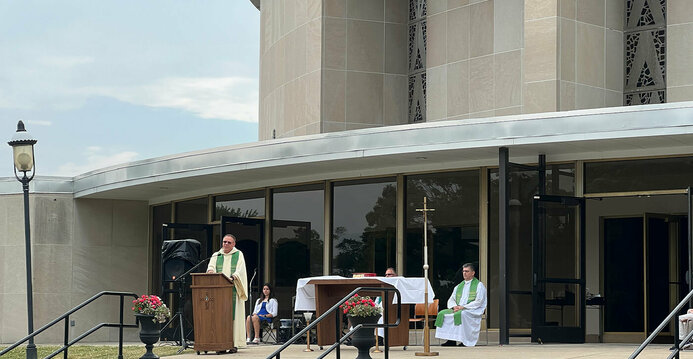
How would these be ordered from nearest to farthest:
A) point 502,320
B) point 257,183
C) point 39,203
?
point 502,320 → point 257,183 → point 39,203

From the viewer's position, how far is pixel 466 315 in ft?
55.7

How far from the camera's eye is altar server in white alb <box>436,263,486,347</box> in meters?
17.0

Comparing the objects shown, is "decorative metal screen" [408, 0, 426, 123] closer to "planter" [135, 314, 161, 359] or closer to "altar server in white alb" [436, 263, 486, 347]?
"altar server in white alb" [436, 263, 486, 347]

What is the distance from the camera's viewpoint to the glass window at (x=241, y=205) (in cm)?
2227

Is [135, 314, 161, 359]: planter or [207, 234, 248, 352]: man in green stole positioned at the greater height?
[207, 234, 248, 352]: man in green stole

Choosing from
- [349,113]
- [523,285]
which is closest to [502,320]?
[523,285]

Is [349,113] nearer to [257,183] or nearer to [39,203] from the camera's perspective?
[257,183]

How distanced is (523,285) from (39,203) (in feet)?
36.9

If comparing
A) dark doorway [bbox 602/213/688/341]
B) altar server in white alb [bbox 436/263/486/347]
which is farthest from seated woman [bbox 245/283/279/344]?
dark doorway [bbox 602/213/688/341]

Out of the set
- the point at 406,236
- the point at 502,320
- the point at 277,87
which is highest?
the point at 277,87

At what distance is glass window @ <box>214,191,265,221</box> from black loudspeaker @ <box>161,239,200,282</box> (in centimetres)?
293

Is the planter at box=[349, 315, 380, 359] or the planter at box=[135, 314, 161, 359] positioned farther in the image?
the planter at box=[135, 314, 161, 359]

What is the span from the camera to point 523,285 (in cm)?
1764

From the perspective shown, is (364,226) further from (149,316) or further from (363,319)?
(363,319)
